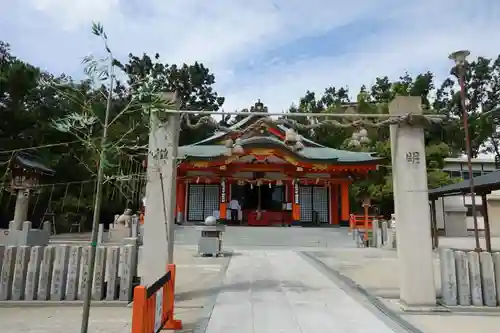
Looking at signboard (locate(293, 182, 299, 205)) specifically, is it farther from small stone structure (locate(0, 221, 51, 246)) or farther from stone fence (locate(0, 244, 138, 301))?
stone fence (locate(0, 244, 138, 301))

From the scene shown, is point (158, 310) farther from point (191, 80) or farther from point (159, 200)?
point (191, 80)

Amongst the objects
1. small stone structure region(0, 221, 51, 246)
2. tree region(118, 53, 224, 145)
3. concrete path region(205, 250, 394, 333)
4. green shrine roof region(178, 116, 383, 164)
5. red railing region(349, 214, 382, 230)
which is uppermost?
tree region(118, 53, 224, 145)

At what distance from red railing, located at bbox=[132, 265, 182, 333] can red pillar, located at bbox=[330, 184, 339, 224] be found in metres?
19.6

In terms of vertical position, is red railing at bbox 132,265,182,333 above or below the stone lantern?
below

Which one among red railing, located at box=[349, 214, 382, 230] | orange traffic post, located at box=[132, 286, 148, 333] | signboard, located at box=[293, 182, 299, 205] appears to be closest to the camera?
orange traffic post, located at box=[132, 286, 148, 333]

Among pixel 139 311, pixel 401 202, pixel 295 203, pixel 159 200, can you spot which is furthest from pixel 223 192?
pixel 139 311

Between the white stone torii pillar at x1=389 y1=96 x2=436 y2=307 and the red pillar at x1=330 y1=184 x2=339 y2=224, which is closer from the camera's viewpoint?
the white stone torii pillar at x1=389 y1=96 x2=436 y2=307

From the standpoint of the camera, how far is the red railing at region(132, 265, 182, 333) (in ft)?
10.4

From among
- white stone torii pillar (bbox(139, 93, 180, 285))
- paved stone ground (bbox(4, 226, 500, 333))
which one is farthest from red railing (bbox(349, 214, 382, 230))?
white stone torii pillar (bbox(139, 93, 180, 285))

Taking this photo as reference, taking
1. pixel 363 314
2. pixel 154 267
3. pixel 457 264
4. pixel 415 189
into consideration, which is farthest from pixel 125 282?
pixel 457 264

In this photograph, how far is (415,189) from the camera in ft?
19.2

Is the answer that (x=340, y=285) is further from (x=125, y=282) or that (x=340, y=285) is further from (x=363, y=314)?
(x=125, y=282)

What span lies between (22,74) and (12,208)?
7.14 metres

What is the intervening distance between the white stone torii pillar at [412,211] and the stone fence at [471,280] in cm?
46
